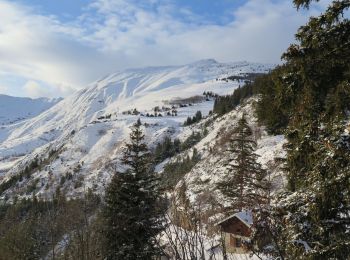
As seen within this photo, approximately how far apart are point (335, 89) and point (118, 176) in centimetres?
1526

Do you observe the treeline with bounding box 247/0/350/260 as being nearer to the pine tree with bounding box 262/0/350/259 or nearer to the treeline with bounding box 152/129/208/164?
the pine tree with bounding box 262/0/350/259

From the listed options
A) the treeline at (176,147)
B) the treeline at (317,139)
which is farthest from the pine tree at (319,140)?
the treeline at (176,147)

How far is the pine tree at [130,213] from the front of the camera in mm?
20797

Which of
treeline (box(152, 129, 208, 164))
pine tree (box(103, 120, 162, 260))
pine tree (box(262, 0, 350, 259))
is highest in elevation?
pine tree (box(262, 0, 350, 259))

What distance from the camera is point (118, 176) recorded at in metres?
22.0

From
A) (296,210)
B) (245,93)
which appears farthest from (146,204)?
(245,93)

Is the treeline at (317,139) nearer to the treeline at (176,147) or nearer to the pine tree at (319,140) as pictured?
the pine tree at (319,140)

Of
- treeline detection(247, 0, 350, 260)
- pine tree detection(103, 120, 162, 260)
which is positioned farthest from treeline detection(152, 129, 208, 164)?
treeline detection(247, 0, 350, 260)

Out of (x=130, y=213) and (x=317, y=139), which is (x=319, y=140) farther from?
(x=130, y=213)

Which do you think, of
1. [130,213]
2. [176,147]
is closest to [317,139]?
[130,213]

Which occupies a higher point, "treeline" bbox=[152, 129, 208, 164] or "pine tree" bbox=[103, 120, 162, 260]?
"pine tree" bbox=[103, 120, 162, 260]

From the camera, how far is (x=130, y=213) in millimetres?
21312

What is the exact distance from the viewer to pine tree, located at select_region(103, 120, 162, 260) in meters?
20.8

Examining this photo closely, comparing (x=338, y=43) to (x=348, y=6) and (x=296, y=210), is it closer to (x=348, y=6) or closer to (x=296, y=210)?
(x=348, y=6)
